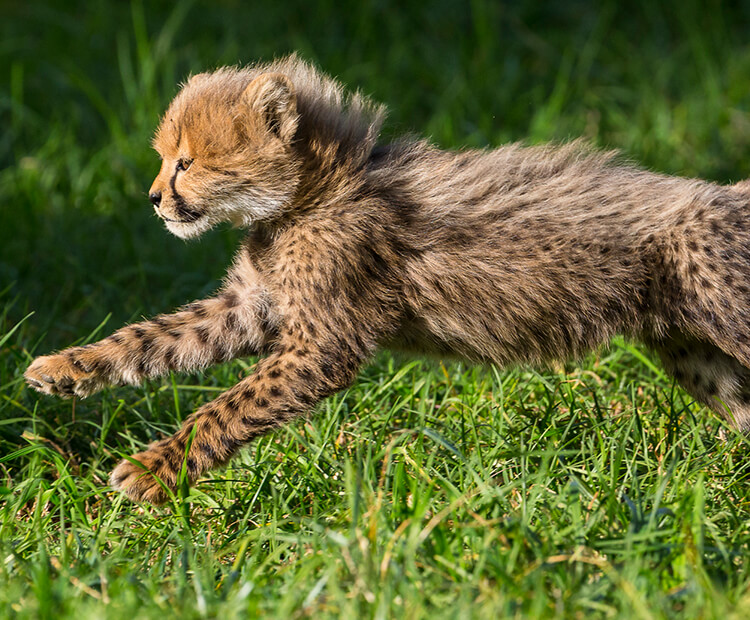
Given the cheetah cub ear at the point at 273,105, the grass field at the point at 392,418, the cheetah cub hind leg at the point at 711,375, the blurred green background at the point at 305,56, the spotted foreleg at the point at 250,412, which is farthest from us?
the blurred green background at the point at 305,56

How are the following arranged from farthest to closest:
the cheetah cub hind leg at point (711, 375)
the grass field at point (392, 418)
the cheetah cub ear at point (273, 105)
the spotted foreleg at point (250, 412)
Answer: the cheetah cub hind leg at point (711, 375)
the cheetah cub ear at point (273, 105)
the spotted foreleg at point (250, 412)
the grass field at point (392, 418)

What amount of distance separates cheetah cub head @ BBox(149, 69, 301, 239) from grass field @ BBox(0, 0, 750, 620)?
832 millimetres

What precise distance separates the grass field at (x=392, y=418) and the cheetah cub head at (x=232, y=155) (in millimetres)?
832

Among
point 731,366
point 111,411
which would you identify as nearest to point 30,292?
point 111,411

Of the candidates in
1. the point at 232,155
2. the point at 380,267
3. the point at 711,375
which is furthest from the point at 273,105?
the point at 711,375

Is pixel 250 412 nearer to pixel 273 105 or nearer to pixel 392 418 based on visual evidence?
pixel 392 418

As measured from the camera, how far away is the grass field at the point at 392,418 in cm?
280

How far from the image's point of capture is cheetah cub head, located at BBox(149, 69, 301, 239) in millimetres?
3578

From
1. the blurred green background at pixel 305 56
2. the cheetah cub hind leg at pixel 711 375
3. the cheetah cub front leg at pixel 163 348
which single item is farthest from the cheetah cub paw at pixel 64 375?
the cheetah cub hind leg at pixel 711 375

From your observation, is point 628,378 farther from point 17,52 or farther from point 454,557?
point 17,52

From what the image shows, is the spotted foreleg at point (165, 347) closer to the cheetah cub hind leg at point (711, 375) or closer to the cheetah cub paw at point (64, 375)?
the cheetah cub paw at point (64, 375)

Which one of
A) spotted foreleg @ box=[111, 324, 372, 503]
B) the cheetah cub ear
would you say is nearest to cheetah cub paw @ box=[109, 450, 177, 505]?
spotted foreleg @ box=[111, 324, 372, 503]

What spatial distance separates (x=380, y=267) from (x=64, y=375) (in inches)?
46.4

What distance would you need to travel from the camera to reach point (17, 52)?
8141mm
